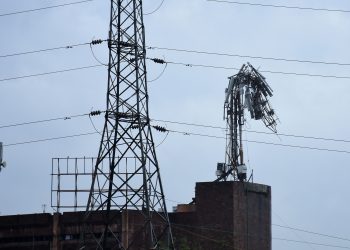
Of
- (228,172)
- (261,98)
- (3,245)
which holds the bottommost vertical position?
(3,245)

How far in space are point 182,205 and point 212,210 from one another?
5.72m

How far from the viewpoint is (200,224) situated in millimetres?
57375

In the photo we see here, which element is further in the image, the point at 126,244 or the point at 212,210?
the point at 212,210

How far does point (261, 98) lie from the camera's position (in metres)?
65.1

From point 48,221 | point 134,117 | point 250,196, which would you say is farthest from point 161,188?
→ point 250,196

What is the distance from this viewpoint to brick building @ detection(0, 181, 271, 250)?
54.7 meters

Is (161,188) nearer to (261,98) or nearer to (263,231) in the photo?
(263,231)

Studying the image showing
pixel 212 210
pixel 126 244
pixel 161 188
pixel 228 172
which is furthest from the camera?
pixel 228 172

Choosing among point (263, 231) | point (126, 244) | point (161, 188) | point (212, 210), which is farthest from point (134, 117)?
point (263, 231)

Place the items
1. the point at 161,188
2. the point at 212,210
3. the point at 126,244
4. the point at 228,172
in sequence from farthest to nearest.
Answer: the point at 228,172
the point at 212,210
the point at 126,244
the point at 161,188

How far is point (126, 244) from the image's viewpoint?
52562mm

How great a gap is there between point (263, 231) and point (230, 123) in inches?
325

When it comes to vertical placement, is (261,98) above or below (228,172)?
above

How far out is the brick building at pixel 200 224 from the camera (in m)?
54.7
